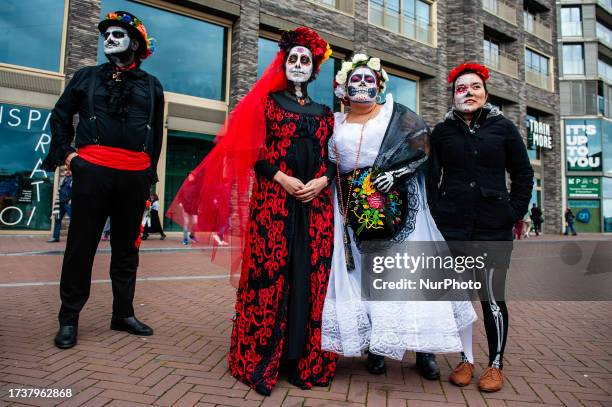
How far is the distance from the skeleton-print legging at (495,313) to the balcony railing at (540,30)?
28.1m

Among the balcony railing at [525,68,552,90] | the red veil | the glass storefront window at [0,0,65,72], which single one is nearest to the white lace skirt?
the red veil

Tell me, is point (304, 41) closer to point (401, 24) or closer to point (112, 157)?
point (112, 157)

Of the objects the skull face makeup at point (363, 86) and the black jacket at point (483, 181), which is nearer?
the black jacket at point (483, 181)

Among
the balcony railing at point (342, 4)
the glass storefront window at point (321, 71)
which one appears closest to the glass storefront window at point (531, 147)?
the balcony railing at point (342, 4)

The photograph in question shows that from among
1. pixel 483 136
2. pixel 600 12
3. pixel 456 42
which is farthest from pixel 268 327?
pixel 600 12

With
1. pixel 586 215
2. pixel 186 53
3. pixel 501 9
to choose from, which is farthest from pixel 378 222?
pixel 586 215

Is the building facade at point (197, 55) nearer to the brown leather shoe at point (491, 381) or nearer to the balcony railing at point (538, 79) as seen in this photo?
the balcony railing at point (538, 79)

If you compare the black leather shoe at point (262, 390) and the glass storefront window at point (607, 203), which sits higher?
the glass storefront window at point (607, 203)

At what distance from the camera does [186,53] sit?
14383 mm

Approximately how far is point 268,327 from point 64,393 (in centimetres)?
121

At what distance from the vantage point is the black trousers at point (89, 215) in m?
3.18

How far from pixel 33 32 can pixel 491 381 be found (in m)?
14.6

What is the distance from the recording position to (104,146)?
3215 millimetres

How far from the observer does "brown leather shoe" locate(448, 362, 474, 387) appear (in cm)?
269
